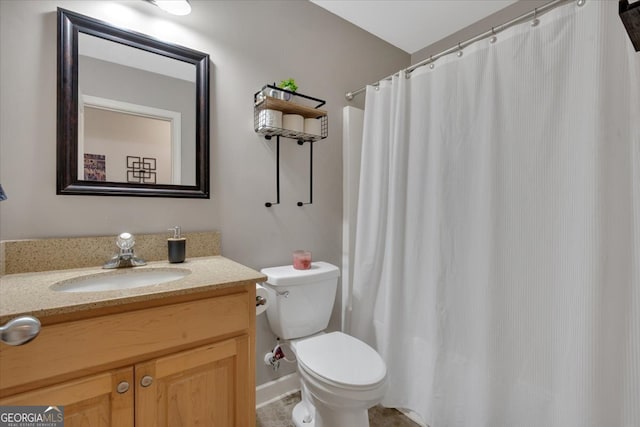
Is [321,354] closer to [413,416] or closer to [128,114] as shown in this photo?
[413,416]

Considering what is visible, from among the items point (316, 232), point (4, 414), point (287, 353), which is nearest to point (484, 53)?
point (316, 232)

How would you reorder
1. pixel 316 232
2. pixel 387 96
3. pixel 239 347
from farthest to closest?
pixel 316 232
pixel 387 96
pixel 239 347

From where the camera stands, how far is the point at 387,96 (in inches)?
68.5

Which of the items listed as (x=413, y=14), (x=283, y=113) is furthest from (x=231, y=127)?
(x=413, y=14)

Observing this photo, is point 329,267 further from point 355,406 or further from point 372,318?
point 355,406

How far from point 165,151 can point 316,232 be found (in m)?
0.96

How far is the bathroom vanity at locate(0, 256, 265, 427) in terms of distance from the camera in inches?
27.4

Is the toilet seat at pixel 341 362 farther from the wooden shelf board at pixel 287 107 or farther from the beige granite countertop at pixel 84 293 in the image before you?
the wooden shelf board at pixel 287 107

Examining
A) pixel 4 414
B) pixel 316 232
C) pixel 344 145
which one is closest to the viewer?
pixel 4 414

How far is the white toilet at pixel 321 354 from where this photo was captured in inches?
44.3

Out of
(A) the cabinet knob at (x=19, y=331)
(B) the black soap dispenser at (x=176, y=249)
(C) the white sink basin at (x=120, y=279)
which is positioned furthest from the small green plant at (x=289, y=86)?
(A) the cabinet knob at (x=19, y=331)

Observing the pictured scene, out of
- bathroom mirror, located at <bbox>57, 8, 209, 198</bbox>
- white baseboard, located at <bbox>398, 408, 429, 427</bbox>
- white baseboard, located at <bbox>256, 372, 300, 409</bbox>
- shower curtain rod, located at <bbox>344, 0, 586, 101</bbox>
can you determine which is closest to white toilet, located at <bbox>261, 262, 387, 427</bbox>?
white baseboard, located at <bbox>256, 372, 300, 409</bbox>

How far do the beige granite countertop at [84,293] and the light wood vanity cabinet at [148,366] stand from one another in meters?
0.04

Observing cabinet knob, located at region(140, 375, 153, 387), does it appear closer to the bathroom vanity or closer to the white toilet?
the bathroom vanity
